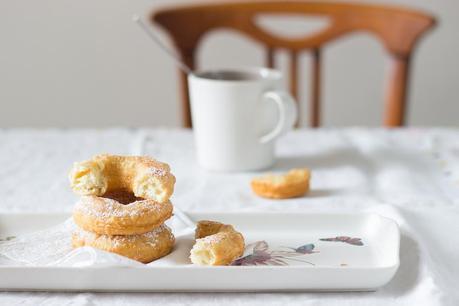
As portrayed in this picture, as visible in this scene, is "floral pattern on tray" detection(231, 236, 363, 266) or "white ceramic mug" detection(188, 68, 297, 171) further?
"white ceramic mug" detection(188, 68, 297, 171)

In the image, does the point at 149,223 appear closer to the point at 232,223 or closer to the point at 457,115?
the point at 232,223

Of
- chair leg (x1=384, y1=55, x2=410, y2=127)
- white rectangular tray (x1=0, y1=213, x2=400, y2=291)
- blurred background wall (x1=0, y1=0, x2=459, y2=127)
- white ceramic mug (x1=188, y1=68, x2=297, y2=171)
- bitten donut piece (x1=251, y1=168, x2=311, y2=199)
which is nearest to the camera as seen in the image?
white rectangular tray (x1=0, y1=213, x2=400, y2=291)

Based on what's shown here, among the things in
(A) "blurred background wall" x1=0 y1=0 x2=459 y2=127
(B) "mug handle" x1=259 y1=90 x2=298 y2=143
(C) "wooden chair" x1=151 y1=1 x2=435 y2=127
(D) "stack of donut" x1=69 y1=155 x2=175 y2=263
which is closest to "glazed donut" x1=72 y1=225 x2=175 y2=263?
(D) "stack of donut" x1=69 y1=155 x2=175 y2=263

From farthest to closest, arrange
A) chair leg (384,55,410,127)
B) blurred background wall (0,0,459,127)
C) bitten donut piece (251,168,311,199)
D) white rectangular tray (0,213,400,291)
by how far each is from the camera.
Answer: blurred background wall (0,0,459,127) → chair leg (384,55,410,127) → bitten donut piece (251,168,311,199) → white rectangular tray (0,213,400,291)

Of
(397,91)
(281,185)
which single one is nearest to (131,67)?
(397,91)

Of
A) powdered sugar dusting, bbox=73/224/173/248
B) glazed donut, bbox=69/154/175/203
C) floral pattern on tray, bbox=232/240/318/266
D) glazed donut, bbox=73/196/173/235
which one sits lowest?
floral pattern on tray, bbox=232/240/318/266

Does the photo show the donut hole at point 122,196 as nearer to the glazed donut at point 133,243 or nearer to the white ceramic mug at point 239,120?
the glazed donut at point 133,243

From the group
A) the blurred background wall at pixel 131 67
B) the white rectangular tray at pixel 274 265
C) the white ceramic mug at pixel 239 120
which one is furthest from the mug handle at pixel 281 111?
the blurred background wall at pixel 131 67

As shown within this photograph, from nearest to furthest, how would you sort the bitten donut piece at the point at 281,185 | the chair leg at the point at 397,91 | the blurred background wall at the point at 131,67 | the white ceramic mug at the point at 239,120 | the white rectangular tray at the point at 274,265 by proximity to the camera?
the white rectangular tray at the point at 274,265, the bitten donut piece at the point at 281,185, the white ceramic mug at the point at 239,120, the chair leg at the point at 397,91, the blurred background wall at the point at 131,67

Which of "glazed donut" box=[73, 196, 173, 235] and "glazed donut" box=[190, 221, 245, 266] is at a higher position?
"glazed donut" box=[73, 196, 173, 235]

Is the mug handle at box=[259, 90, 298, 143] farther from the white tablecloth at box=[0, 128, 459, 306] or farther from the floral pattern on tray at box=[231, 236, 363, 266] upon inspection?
the floral pattern on tray at box=[231, 236, 363, 266]
